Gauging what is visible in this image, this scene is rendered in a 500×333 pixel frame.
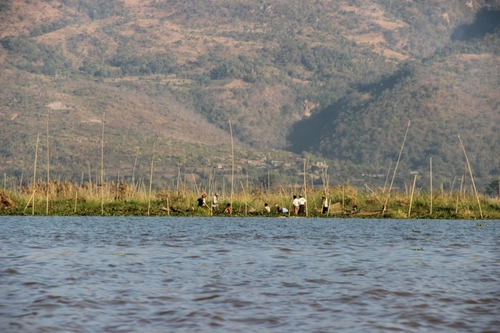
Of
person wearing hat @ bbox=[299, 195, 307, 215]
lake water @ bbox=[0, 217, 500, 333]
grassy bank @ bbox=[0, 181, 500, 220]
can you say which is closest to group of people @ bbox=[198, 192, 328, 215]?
person wearing hat @ bbox=[299, 195, 307, 215]

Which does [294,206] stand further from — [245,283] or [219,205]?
[245,283]

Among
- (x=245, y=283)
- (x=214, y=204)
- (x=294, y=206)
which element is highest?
(x=214, y=204)

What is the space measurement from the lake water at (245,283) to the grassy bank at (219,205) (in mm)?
14967

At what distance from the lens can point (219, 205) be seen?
4938cm

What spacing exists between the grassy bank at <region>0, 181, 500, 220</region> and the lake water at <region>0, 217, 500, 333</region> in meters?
15.0

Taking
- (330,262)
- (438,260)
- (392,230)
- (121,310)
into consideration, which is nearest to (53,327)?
(121,310)

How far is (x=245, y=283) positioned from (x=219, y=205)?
105ft

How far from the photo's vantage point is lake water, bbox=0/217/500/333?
44.5 feet

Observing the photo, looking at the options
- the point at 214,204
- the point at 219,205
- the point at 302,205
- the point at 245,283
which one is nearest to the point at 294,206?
the point at 302,205

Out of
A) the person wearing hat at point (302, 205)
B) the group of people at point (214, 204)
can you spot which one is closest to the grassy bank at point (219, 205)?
the group of people at point (214, 204)

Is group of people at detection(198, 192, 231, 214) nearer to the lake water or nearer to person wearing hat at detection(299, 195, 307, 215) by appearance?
person wearing hat at detection(299, 195, 307, 215)

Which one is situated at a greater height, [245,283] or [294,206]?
[294,206]

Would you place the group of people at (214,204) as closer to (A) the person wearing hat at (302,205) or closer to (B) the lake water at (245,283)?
(A) the person wearing hat at (302,205)

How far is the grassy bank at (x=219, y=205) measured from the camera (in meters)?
45.9
